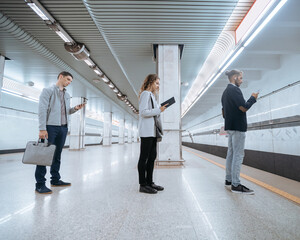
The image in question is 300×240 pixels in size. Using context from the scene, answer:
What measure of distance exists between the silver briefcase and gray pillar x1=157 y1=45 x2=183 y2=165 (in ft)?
11.7

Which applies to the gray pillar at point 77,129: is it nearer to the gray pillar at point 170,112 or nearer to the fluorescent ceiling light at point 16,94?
the fluorescent ceiling light at point 16,94

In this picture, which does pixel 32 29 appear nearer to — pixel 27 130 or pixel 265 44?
pixel 265 44

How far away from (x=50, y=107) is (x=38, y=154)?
0.78 m

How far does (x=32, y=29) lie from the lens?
19.2 ft

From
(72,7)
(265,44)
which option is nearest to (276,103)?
(265,44)

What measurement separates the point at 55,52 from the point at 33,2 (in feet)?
10.8

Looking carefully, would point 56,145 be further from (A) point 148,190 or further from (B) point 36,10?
(B) point 36,10

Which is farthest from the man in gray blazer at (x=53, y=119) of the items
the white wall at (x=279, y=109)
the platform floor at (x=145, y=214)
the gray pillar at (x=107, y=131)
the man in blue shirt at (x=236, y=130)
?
the gray pillar at (x=107, y=131)

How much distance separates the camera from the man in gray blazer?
2.61 meters

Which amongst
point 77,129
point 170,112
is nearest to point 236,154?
point 170,112

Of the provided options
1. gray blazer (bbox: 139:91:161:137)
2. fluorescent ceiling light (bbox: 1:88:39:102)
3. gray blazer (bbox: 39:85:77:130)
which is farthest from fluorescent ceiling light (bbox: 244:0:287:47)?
fluorescent ceiling light (bbox: 1:88:39:102)

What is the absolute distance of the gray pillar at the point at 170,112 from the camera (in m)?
5.55

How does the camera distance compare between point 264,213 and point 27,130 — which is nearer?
point 264,213

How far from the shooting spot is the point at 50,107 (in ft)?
9.05
